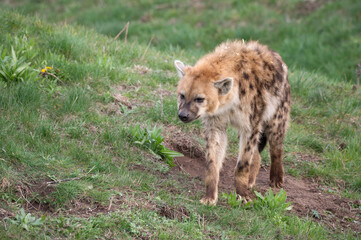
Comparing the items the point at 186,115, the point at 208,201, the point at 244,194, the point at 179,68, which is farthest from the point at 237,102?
the point at 208,201

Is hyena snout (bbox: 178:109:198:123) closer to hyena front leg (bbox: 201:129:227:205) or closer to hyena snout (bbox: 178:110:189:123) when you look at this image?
hyena snout (bbox: 178:110:189:123)

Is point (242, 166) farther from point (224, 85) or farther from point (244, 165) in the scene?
point (224, 85)

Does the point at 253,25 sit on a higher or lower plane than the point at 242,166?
lower

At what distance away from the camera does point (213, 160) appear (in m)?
4.26

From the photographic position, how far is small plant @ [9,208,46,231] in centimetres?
308

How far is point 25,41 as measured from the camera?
5.58 m

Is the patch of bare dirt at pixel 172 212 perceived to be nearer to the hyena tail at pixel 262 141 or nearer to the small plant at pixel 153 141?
the small plant at pixel 153 141

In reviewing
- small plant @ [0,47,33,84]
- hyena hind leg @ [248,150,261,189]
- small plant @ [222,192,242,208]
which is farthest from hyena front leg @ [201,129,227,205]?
small plant @ [0,47,33,84]

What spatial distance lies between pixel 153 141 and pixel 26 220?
1741 millimetres

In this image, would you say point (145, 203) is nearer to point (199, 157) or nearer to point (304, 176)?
point (199, 157)

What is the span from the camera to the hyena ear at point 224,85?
4.12 m

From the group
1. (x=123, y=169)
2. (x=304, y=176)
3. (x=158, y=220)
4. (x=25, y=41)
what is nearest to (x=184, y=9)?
(x=25, y=41)

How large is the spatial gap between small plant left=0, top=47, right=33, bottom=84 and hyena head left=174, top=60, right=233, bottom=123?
1.69 m

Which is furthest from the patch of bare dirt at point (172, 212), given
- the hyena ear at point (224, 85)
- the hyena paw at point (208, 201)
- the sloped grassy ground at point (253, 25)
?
the sloped grassy ground at point (253, 25)
